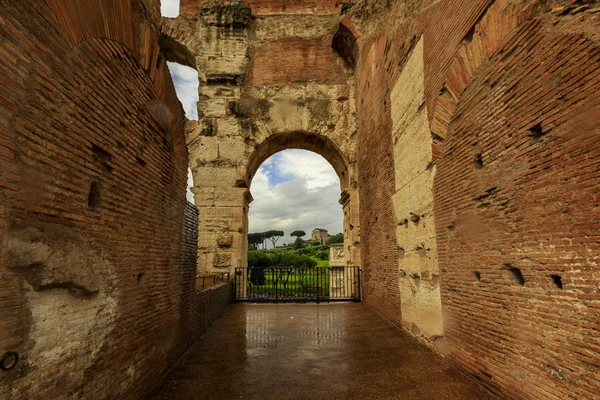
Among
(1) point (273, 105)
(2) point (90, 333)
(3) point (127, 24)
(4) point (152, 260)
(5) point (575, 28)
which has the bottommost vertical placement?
(2) point (90, 333)

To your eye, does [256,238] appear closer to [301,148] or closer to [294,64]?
[301,148]

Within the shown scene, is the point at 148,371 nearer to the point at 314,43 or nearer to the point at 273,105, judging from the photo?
the point at 273,105

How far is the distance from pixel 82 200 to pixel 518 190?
3751 mm

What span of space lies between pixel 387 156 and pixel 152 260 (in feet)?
17.8

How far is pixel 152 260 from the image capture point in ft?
12.6

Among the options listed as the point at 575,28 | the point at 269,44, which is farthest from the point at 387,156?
the point at 269,44

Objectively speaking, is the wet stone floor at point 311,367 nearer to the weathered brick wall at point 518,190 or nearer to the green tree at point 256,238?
the weathered brick wall at point 518,190

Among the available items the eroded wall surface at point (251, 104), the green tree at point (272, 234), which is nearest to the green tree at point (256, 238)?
the green tree at point (272, 234)

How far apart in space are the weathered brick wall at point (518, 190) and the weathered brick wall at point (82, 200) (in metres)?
3.62

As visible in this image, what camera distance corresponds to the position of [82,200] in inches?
102

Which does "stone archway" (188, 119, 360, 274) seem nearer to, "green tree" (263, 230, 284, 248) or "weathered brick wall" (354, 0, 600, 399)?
"weathered brick wall" (354, 0, 600, 399)

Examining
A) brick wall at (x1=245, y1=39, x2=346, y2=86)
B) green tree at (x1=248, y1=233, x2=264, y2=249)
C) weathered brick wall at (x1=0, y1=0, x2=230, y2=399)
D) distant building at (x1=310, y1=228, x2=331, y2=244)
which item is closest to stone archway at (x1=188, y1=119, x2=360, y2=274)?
brick wall at (x1=245, y1=39, x2=346, y2=86)

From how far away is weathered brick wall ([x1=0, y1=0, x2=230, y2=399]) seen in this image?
1960 mm

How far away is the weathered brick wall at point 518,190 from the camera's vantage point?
259 cm
